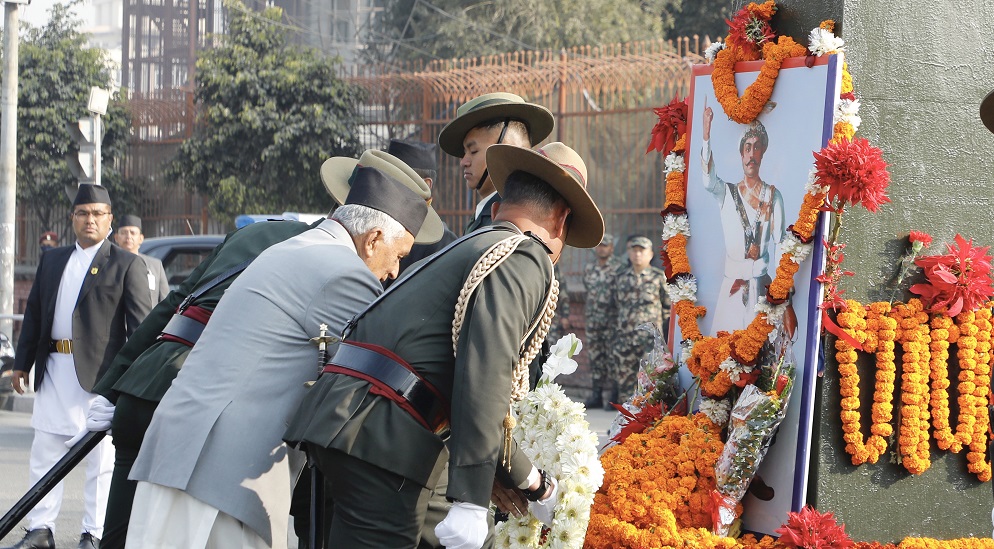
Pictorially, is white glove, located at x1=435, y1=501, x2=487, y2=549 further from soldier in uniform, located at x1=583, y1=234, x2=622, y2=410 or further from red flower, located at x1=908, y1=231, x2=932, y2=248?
soldier in uniform, located at x1=583, y1=234, x2=622, y2=410

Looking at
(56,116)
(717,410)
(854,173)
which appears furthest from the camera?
(56,116)

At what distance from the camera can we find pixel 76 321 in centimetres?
728

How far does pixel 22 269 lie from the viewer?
65.7 ft

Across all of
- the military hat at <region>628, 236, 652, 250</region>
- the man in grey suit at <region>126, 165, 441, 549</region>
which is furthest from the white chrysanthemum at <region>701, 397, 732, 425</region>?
the military hat at <region>628, 236, 652, 250</region>

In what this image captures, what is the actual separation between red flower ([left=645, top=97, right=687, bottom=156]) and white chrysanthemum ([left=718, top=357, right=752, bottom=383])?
45.6 inches

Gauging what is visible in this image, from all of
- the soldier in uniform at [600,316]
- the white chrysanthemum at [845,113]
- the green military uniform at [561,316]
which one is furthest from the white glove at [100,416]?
the green military uniform at [561,316]

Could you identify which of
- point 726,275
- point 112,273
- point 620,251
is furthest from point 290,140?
point 726,275

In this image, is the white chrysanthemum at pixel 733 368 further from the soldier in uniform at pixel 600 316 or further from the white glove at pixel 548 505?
the soldier in uniform at pixel 600 316

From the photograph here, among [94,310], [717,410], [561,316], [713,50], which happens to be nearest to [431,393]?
[717,410]

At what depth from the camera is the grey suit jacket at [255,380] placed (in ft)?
12.4

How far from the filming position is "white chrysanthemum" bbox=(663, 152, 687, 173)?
214 inches

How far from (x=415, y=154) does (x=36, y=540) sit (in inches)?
122

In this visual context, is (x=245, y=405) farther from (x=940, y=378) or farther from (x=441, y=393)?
(x=940, y=378)

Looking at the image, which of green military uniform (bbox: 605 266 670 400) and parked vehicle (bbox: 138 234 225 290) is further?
parked vehicle (bbox: 138 234 225 290)
